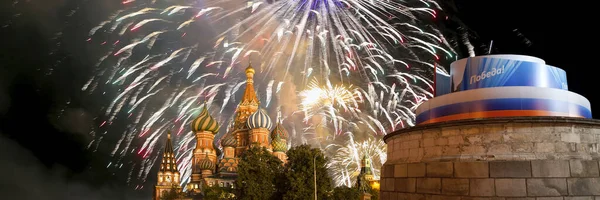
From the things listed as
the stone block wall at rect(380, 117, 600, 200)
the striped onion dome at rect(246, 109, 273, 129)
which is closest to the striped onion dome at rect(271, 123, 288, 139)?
the striped onion dome at rect(246, 109, 273, 129)

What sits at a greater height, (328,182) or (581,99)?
(581,99)

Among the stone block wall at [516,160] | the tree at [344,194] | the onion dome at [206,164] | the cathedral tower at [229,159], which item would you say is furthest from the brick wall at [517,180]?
the onion dome at [206,164]

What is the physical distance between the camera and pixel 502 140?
395 inches

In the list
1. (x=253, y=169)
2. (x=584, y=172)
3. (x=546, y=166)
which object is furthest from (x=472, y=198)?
(x=253, y=169)

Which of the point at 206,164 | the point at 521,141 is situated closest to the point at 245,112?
the point at 206,164

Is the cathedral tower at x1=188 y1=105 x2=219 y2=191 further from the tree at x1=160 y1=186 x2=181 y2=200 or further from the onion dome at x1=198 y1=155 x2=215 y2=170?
the tree at x1=160 y1=186 x2=181 y2=200

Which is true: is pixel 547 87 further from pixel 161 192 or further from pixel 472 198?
pixel 161 192

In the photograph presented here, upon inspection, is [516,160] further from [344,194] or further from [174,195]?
[174,195]

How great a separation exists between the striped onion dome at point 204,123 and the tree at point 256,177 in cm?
2241

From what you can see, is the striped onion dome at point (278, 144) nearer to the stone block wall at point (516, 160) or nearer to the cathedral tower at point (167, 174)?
the cathedral tower at point (167, 174)

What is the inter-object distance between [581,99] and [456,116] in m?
3.73

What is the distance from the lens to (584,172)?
9.44 metres

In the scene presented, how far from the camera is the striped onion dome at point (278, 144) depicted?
151 feet

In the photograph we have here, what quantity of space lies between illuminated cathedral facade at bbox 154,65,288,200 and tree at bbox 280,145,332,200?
18262mm
